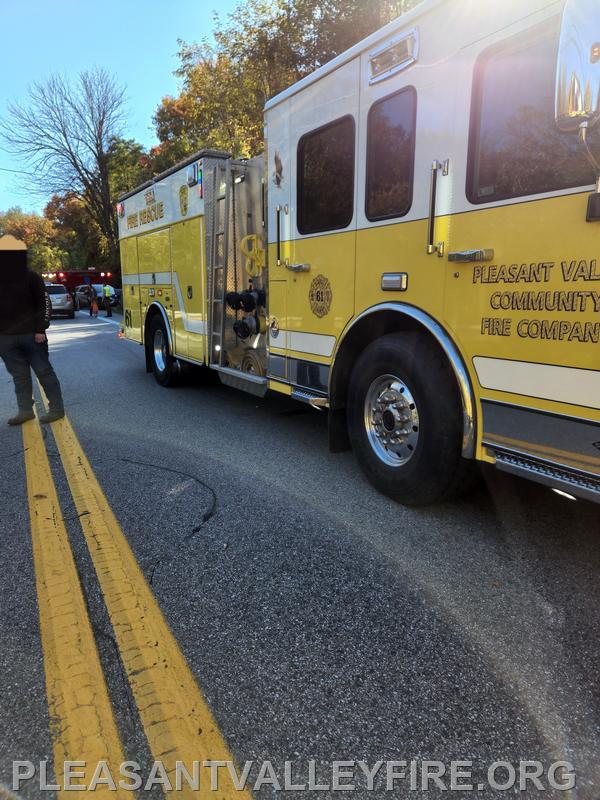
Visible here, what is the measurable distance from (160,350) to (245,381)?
3039mm

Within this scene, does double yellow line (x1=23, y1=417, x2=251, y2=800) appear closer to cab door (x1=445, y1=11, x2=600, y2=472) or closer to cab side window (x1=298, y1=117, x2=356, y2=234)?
cab door (x1=445, y1=11, x2=600, y2=472)

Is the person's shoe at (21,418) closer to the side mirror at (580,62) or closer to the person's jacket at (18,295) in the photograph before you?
the person's jacket at (18,295)

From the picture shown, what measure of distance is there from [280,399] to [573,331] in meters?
4.88

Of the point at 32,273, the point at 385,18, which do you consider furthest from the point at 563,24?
the point at 385,18

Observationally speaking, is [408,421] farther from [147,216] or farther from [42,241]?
[42,241]

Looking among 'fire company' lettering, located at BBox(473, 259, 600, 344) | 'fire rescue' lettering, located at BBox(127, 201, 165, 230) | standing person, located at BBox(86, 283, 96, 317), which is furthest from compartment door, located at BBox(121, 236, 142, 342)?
standing person, located at BBox(86, 283, 96, 317)

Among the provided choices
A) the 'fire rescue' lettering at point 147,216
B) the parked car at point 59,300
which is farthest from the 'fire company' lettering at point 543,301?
the parked car at point 59,300

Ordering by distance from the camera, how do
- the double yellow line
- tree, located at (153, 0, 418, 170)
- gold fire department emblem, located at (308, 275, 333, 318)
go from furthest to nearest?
tree, located at (153, 0, 418, 170), gold fire department emblem, located at (308, 275, 333, 318), the double yellow line

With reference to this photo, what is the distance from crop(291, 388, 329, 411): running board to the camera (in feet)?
14.9

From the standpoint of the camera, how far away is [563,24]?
87.0 inches

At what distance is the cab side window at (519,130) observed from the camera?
2.66m

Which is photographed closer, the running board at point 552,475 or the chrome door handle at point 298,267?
the running board at point 552,475

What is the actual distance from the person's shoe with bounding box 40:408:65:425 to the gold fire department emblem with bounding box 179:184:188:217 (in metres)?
2.72

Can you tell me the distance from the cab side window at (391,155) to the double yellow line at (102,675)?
2742 mm
